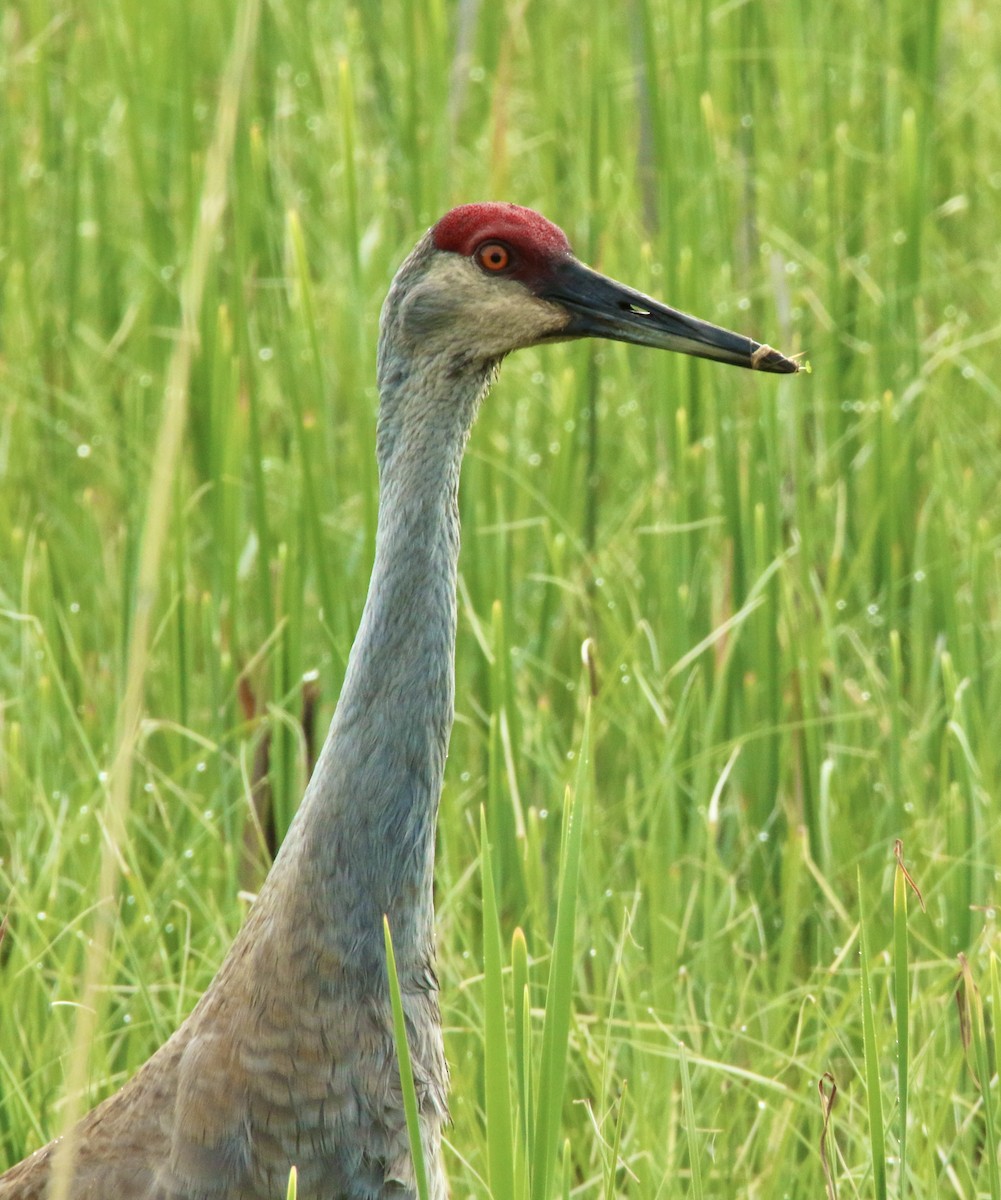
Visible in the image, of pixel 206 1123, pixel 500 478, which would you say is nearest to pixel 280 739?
pixel 500 478

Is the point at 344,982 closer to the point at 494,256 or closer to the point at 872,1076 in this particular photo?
the point at 872,1076

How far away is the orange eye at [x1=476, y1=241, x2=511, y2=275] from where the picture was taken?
2.12 meters

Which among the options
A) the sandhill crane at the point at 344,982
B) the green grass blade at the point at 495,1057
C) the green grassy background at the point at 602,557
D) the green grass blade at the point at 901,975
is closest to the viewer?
the green grass blade at the point at 495,1057

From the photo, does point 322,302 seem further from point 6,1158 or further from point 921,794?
point 6,1158

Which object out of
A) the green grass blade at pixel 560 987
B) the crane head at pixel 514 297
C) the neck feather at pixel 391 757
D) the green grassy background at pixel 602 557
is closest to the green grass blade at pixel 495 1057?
the green grass blade at pixel 560 987

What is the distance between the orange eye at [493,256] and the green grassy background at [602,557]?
57 cm

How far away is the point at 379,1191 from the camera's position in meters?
1.91

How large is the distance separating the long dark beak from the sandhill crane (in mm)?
60

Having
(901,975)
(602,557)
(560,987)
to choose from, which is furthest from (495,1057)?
(602,557)

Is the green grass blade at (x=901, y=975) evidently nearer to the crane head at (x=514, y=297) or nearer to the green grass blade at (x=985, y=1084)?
the green grass blade at (x=985, y=1084)

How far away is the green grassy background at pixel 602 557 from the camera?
2439mm

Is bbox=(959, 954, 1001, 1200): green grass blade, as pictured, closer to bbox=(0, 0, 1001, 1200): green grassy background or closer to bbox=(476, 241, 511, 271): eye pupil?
bbox=(0, 0, 1001, 1200): green grassy background

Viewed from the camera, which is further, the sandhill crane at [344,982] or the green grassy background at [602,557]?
the green grassy background at [602,557]

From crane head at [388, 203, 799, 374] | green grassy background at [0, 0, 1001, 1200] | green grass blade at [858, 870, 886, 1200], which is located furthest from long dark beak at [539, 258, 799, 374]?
green grass blade at [858, 870, 886, 1200]
